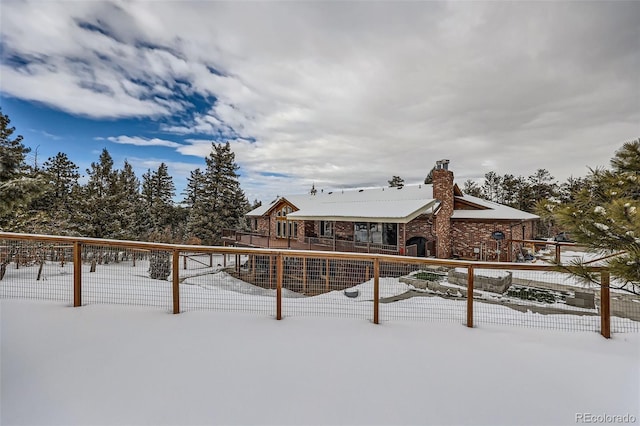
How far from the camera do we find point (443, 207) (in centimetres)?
1244

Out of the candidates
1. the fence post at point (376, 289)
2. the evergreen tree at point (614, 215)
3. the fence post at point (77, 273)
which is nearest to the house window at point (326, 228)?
the fence post at point (376, 289)

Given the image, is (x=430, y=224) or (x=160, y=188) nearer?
(x=430, y=224)

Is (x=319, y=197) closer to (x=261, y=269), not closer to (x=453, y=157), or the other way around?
(x=453, y=157)

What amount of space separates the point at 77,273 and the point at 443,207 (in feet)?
41.9

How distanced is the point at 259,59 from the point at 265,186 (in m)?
23.1

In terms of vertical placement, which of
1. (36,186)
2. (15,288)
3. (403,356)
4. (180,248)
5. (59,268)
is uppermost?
(36,186)

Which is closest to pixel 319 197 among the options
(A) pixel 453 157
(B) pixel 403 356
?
(A) pixel 453 157

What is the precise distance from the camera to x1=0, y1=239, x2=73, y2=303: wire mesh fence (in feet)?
12.1

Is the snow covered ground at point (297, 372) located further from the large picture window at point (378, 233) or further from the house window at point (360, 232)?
the house window at point (360, 232)

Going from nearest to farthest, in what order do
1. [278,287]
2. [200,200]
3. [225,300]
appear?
[278,287]
[225,300]
[200,200]

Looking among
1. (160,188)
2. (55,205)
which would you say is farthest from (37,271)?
(160,188)

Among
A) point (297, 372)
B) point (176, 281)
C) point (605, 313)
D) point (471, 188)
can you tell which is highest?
point (471, 188)

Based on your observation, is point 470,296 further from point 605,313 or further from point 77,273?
point 77,273

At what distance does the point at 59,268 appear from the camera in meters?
3.96
